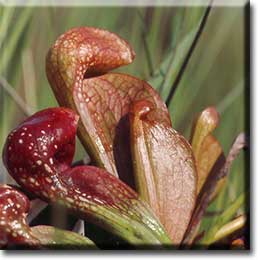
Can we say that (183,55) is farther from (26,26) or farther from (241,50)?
(26,26)

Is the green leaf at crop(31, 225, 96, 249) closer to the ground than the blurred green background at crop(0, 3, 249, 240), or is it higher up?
closer to the ground

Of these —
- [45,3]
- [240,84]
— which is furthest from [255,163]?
[45,3]

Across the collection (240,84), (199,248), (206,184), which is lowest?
(199,248)

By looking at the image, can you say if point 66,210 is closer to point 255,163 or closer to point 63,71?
point 63,71

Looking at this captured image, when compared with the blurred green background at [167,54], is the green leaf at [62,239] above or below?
below

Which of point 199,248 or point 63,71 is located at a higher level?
point 63,71

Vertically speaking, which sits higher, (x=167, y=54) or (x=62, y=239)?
(x=167, y=54)
